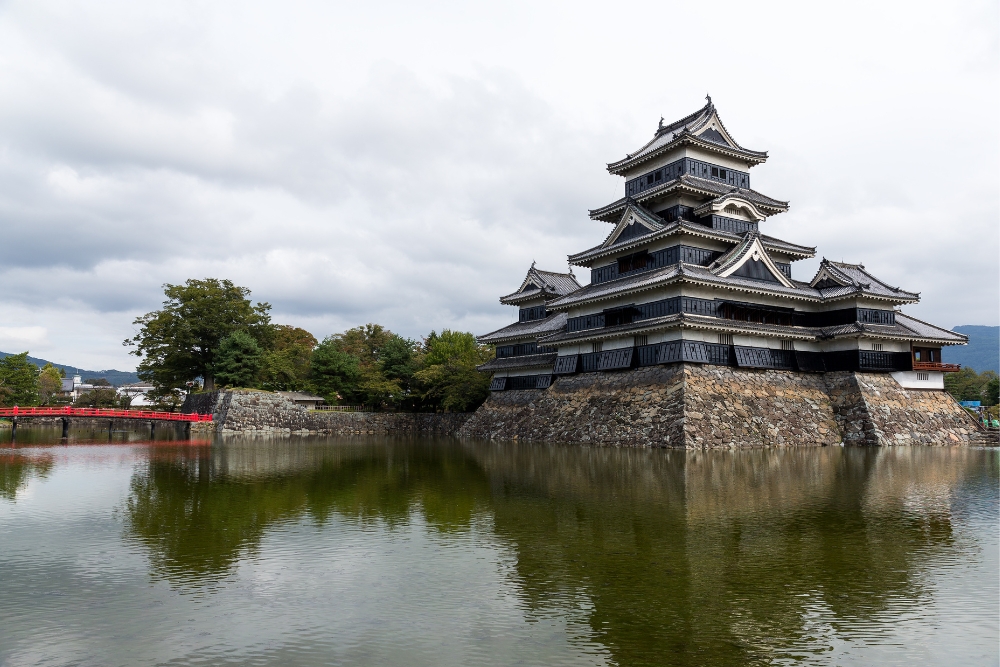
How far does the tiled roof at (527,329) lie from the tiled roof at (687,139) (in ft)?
40.1

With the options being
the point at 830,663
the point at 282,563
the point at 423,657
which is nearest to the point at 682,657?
the point at 830,663

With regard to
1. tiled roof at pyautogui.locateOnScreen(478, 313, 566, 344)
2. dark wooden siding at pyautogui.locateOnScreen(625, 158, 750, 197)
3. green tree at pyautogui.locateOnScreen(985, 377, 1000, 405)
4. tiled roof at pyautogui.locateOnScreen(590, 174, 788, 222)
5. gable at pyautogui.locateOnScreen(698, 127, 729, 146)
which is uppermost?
gable at pyautogui.locateOnScreen(698, 127, 729, 146)

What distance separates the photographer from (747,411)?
3531 centimetres

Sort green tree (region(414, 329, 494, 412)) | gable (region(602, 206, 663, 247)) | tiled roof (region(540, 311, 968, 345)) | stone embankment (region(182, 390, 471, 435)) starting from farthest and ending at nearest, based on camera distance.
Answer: green tree (region(414, 329, 494, 412)), stone embankment (region(182, 390, 471, 435)), gable (region(602, 206, 663, 247)), tiled roof (region(540, 311, 968, 345))

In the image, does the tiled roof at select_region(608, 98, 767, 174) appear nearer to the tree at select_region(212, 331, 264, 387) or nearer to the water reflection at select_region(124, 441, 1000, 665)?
the water reflection at select_region(124, 441, 1000, 665)

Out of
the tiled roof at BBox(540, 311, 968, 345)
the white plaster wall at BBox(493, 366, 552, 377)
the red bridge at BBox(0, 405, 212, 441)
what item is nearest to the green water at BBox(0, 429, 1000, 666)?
the tiled roof at BBox(540, 311, 968, 345)

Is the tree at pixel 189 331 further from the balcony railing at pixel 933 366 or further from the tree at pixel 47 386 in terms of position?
the balcony railing at pixel 933 366

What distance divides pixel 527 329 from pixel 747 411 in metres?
23.3

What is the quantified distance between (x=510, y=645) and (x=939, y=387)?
44.4 meters

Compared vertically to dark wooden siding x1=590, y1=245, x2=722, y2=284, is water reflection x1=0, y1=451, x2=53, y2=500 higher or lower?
lower

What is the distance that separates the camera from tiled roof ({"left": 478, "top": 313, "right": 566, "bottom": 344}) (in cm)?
5250

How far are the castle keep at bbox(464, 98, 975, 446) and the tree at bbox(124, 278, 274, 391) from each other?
105 feet

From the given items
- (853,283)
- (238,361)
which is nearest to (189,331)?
(238,361)

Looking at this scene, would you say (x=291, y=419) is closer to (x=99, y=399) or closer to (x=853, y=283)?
(x=853, y=283)
